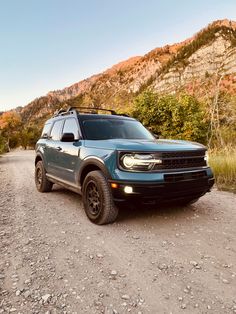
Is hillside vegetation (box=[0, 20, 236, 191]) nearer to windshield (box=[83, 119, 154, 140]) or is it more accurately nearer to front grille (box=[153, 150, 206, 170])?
windshield (box=[83, 119, 154, 140])

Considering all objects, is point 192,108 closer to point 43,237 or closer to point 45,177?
point 45,177

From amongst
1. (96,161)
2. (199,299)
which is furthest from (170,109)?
(199,299)

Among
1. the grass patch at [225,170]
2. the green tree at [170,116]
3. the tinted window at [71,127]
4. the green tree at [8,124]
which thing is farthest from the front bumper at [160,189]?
the green tree at [8,124]

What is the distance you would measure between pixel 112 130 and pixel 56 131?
1659mm

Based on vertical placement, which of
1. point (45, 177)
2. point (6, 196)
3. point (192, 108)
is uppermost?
point (192, 108)

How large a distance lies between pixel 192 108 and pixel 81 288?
77.7ft

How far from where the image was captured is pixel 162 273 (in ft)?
8.96

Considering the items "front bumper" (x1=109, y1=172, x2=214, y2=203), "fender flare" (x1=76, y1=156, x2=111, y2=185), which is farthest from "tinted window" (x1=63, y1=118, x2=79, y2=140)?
"front bumper" (x1=109, y1=172, x2=214, y2=203)

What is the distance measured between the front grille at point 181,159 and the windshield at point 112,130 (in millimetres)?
1213

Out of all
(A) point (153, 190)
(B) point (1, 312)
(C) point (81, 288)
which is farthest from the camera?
(A) point (153, 190)

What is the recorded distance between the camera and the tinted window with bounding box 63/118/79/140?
5.02 meters

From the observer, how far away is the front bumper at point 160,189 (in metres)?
3.63

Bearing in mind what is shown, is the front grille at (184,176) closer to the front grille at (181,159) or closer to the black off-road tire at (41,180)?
the front grille at (181,159)

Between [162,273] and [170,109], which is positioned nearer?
[162,273]
